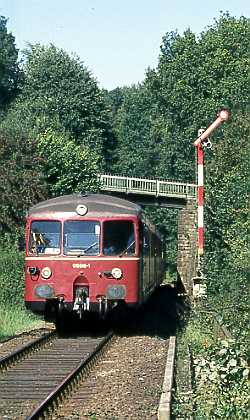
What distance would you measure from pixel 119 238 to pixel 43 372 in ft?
16.9

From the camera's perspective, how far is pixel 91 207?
60.2ft

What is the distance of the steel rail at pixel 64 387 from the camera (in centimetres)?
1015

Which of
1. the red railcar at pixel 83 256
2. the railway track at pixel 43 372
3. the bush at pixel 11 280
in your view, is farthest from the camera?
the bush at pixel 11 280

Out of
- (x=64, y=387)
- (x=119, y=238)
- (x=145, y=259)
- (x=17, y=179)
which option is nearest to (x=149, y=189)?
(x=17, y=179)

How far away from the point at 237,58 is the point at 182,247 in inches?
570

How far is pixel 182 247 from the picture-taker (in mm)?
45406

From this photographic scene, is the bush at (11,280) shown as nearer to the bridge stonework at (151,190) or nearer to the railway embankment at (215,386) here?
the railway embankment at (215,386)

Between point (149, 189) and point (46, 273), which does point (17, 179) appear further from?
point (149, 189)

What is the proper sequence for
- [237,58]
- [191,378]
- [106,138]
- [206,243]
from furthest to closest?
[106,138] < [237,58] < [206,243] < [191,378]

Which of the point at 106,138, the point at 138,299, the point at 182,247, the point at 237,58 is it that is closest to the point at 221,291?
the point at 138,299

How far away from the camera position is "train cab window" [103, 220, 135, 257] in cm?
1809

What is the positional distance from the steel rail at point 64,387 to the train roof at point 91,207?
297cm

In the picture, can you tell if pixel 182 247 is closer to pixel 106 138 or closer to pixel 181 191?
pixel 181 191

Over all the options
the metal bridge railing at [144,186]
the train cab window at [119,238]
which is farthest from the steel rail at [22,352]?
the metal bridge railing at [144,186]
